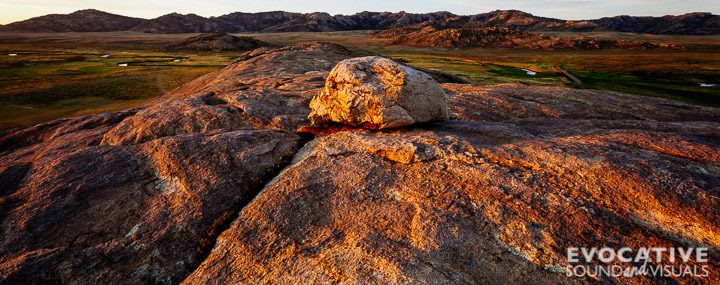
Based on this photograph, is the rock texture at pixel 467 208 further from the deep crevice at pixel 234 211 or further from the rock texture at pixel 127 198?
the rock texture at pixel 127 198

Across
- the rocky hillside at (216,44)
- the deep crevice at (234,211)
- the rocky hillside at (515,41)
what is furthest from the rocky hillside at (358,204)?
the rocky hillside at (515,41)

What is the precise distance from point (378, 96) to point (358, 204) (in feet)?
19.2

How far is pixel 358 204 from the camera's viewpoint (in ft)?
37.6

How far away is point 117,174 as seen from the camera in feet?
46.5

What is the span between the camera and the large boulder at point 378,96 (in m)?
15.8

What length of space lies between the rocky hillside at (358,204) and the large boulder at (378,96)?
2.25ft

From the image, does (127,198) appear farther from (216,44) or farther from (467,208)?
(216,44)

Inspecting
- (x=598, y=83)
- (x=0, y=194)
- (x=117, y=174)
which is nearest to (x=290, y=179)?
(x=117, y=174)

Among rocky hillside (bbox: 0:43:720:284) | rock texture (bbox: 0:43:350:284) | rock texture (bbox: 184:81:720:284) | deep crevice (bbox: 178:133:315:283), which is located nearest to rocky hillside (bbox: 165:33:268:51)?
rock texture (bbox: 0:43:350:284)

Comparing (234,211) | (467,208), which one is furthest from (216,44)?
(467,208)

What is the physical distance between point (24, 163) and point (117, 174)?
5.30 metres

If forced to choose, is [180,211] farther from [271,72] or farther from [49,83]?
[49,83]

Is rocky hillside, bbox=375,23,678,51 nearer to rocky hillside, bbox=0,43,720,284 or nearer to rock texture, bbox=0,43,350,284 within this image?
rocky hillside, bbox=0,43,720,284

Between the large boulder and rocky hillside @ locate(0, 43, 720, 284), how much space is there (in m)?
0.69
